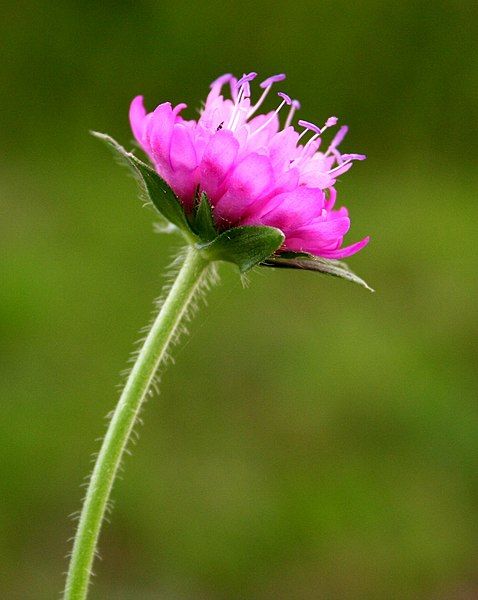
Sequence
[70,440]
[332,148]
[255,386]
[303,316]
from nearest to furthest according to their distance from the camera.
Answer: [332,148] < [70,440] < [255,386] < [303,316]

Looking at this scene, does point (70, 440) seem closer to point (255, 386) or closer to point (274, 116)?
point (255, 386)

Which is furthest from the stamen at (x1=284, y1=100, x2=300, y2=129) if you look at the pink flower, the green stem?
the green stem

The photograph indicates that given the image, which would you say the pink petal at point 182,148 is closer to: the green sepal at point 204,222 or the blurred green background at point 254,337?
the green sepal at point 204,222

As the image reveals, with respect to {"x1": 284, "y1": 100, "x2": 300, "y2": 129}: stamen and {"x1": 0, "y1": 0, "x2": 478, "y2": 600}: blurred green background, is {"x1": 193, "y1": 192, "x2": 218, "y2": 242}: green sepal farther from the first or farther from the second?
{"x1": 0, "y1": 0, "x2": 478, "y2": 600}: blurred green background

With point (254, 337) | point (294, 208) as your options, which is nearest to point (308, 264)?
point (294, 208)

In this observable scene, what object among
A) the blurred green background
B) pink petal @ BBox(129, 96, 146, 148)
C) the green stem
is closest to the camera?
the green stem

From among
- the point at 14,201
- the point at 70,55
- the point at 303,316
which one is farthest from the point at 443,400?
the point at 70,55

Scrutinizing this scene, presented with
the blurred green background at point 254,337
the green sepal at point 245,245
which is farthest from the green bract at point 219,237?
the blurred green background at point 254,337

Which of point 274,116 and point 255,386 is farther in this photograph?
point 255,386
